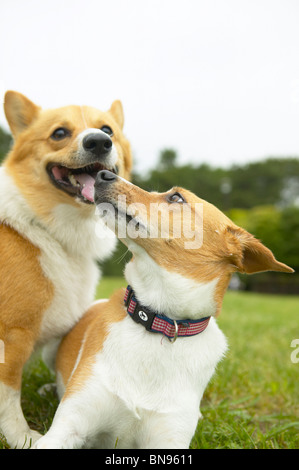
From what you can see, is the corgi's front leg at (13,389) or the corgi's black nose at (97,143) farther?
the corgi's black nose at (97,143)

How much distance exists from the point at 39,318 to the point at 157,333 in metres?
0.88

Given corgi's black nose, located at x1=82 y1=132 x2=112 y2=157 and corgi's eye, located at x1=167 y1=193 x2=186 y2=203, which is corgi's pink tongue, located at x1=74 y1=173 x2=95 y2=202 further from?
corgi's eye, located at x1=167 y1=193 x2=186 y2=203

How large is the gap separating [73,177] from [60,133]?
37 cm

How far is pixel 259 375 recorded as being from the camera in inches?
172

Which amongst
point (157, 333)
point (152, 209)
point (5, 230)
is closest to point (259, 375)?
Result: point (157, 333)

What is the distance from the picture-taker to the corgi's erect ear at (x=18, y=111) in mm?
3486

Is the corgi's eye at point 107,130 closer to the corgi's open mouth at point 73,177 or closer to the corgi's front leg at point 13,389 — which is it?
the corgi's open mouth at point 73,177

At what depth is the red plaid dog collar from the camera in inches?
96.1

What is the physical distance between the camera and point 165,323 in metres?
2.45

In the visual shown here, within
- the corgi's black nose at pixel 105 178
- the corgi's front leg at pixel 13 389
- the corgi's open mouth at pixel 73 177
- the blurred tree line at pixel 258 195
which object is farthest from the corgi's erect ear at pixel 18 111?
the blurred tree line at pixel 258 195

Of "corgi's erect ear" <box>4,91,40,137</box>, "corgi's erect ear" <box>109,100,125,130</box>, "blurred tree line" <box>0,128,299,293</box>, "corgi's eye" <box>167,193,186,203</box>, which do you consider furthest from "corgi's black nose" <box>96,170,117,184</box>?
"blurred tree line" <box>0,128,299,293</box>

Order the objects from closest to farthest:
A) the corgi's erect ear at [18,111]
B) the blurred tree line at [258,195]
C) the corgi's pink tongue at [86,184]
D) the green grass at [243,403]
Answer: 1. the green grass at [243,403]
2. the corgi's pink tongue at [86,184]
3. the corgi's erect ear at [18,111]
4. the blurred tree line at [258,195]

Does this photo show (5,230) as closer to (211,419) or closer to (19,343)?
(19,343)

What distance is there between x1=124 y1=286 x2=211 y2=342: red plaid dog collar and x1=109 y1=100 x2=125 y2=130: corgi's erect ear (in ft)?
6.75
